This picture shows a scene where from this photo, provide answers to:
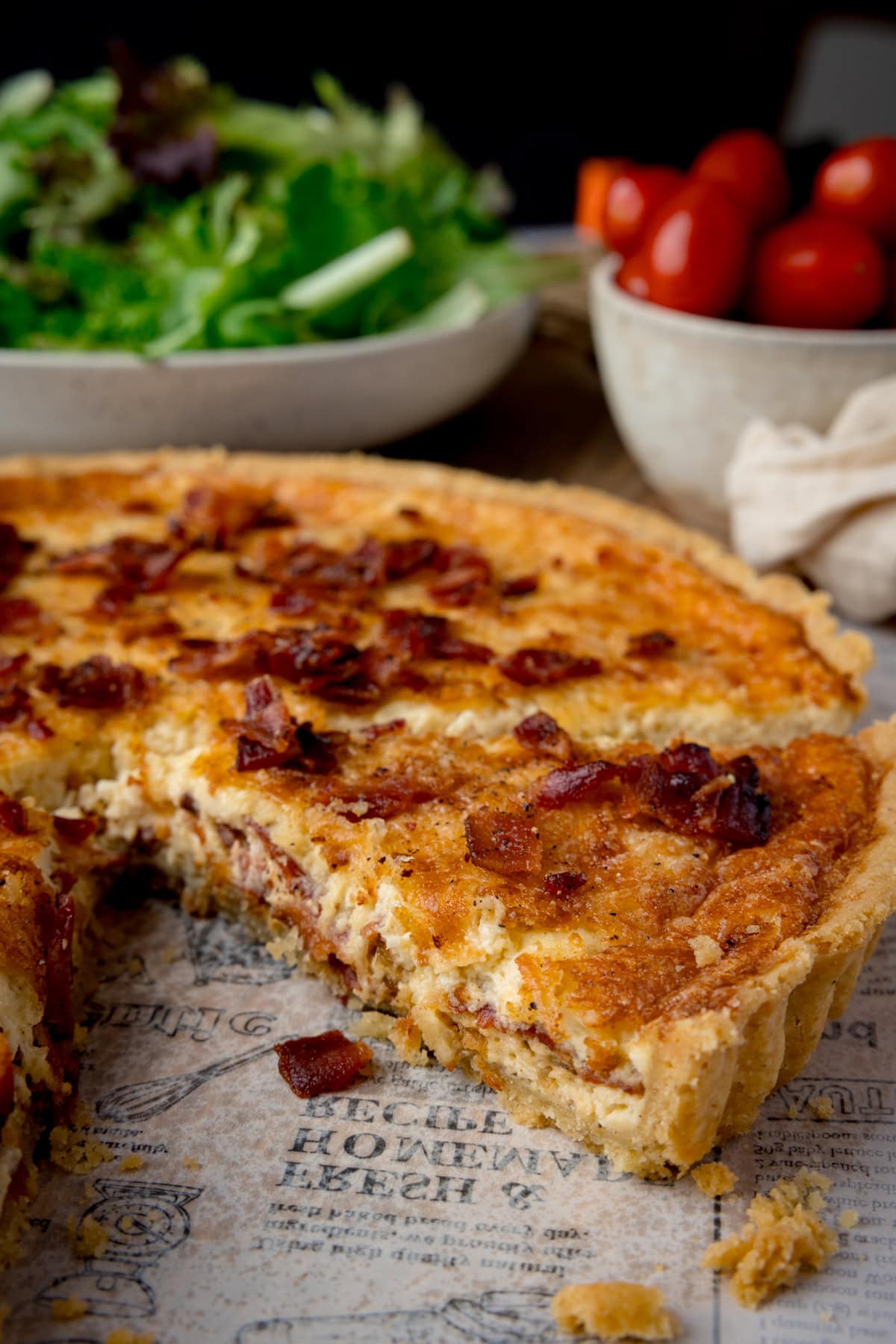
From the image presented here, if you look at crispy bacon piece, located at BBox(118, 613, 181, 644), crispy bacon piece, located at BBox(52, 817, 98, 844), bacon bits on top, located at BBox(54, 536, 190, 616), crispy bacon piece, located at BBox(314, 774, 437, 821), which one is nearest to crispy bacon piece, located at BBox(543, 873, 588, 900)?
crispy bacon piece, located at BBox(314, 774, 437, 821)

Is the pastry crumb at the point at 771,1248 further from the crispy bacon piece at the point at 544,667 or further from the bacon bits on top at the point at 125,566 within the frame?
the bacon bits on top at the point at 125,566

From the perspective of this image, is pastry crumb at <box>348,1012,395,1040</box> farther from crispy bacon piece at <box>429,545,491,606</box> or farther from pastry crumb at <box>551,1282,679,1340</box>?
crispy bacon piece at <box>429,545,491,606</box>

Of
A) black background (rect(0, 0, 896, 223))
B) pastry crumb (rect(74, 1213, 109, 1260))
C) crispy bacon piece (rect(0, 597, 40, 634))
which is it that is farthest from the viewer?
black background (rect(0, 0, 896, 223))

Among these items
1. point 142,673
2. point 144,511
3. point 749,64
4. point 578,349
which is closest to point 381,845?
point 142,673

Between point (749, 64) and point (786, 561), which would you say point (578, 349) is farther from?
point (749, 64)

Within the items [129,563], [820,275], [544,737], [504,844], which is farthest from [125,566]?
[820,275]

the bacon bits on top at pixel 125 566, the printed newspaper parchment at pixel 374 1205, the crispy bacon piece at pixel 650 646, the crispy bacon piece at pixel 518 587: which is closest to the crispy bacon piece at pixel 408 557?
the crispy bacon piece at pixel 518 587
